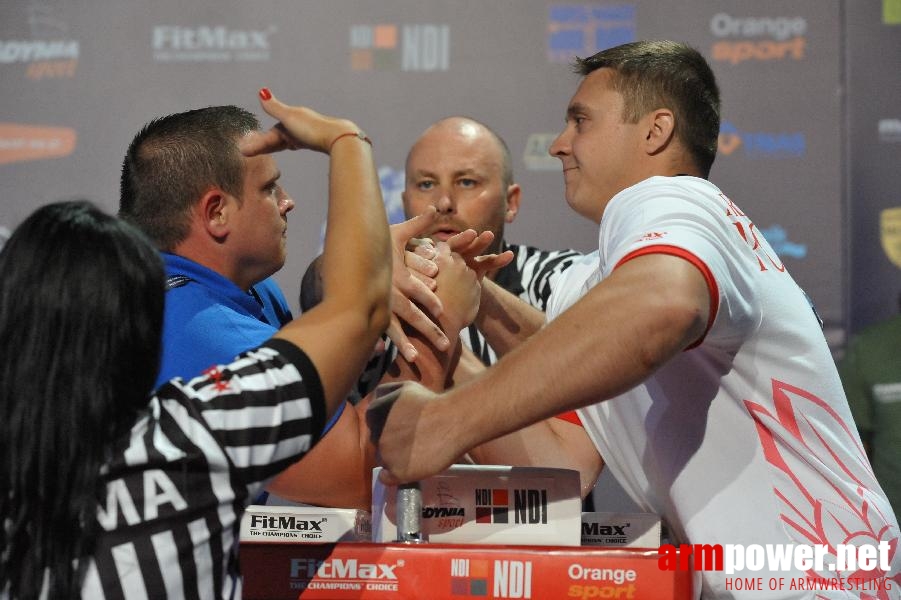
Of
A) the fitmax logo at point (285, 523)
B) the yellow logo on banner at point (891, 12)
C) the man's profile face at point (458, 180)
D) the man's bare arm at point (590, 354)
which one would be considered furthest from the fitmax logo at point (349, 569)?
the yellow logo on banner at point (891, 12)

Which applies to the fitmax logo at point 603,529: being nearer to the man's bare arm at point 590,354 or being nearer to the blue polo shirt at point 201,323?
the man's bare arm at point 590,354

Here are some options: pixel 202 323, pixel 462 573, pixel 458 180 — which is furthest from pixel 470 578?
pixel 458 180

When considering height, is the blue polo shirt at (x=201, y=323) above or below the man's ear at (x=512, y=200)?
below

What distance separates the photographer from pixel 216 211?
6.36 ft

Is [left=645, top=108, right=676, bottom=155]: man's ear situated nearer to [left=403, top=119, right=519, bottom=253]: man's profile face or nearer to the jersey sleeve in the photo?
the jersey sleeve

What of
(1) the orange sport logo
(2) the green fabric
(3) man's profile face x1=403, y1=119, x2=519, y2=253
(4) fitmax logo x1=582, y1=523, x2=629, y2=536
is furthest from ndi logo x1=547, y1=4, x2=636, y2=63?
(4) fitmax logo x1=582, y1=523, x2=629, y2=536

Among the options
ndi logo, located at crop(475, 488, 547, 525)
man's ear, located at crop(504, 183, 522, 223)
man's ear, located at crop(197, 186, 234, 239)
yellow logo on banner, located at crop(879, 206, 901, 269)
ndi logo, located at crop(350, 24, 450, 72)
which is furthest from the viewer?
ndi logo, located at crop(350, 24, 450, 72)

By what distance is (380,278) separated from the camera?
122cm

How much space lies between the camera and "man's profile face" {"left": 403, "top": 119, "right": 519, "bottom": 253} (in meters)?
3.28

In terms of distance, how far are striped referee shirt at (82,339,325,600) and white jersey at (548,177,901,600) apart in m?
0.46

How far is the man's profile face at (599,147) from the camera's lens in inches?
71.1

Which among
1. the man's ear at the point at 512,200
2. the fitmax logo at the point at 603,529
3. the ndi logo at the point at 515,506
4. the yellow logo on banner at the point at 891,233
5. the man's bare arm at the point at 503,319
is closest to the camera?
the ndi logo at the point at 515,506

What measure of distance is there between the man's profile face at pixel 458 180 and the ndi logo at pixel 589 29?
72cm

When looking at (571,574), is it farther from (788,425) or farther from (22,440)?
(22,440)
